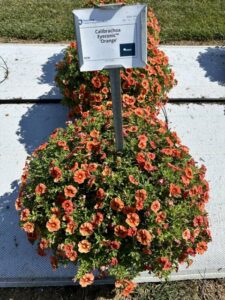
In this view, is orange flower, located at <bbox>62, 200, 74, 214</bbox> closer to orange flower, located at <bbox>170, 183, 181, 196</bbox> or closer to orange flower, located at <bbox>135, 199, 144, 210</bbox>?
orange flower, located at <bbox>135, 199, 144, 210</bbox>

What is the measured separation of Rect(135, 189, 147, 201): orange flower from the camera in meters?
2.17

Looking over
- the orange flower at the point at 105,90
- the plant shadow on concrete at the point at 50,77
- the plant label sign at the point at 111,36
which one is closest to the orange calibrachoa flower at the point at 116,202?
the orange flower at the point at 105,90

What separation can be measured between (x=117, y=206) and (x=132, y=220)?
0.11m

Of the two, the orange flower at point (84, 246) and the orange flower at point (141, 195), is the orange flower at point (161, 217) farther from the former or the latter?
the orange flower at point (84, 246)

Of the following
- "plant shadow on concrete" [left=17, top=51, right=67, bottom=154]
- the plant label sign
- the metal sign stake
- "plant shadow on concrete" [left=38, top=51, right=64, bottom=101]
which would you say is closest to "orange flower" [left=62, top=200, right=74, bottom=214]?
the metal sign stake

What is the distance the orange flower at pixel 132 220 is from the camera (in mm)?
2135

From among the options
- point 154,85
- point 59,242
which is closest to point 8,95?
point 154,85

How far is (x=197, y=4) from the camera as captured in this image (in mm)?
5156

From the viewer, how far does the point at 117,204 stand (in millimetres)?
2174

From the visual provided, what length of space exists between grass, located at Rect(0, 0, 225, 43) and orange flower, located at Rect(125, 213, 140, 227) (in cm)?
295

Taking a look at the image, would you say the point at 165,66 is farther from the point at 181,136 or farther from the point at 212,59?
the point at 212,59

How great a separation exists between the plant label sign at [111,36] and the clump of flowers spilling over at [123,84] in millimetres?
1065

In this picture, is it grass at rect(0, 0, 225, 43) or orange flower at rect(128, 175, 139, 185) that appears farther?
grass at rect(0, 0, 225, 43)

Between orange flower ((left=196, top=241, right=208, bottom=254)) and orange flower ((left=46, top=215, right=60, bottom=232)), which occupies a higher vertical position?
orange flower ((left=46, top=215, right=60, bottom=232))
